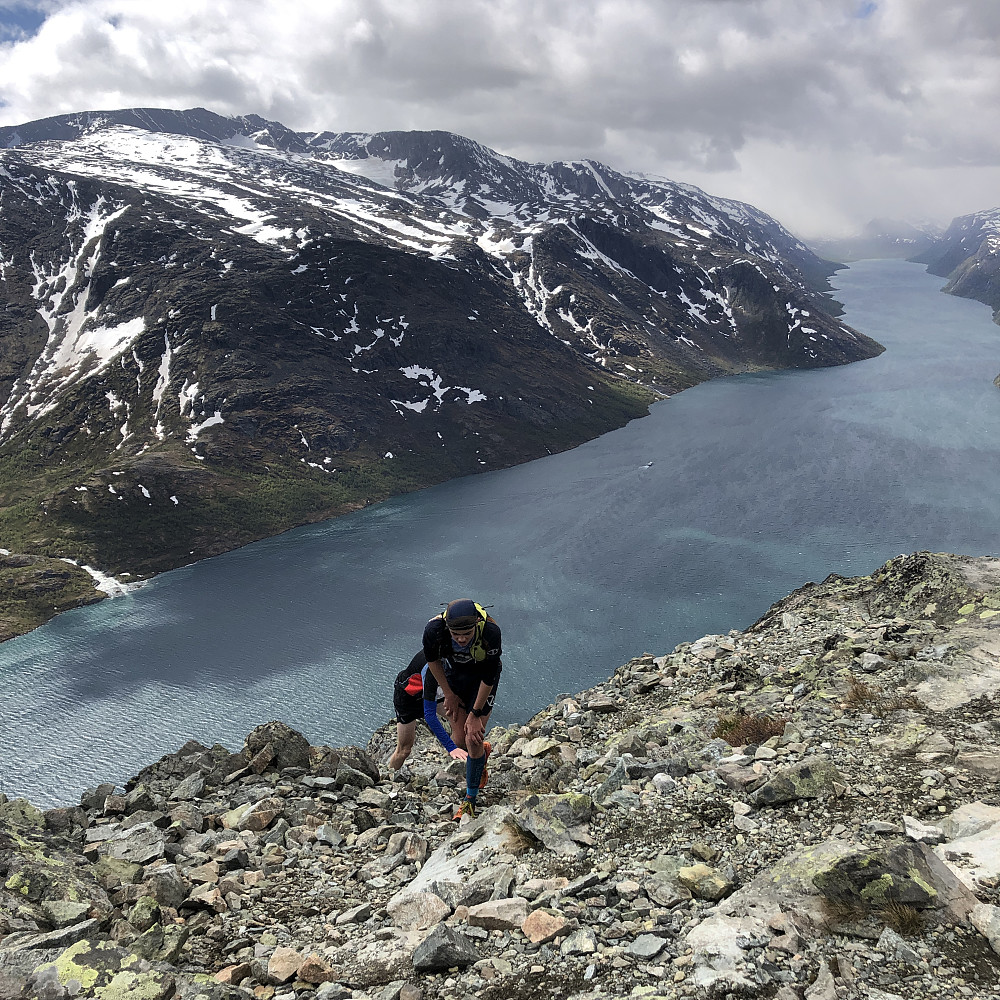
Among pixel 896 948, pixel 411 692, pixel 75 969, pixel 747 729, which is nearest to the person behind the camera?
pixel 896 948

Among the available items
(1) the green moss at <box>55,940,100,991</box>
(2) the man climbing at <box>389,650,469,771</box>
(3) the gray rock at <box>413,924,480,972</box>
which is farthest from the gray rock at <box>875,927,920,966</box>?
(2) the man climbing at <box>389,650,469,771</box>

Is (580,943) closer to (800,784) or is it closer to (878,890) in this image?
(878,890)

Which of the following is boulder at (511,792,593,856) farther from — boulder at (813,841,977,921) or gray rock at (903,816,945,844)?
gray rock at (903,816,945,844)

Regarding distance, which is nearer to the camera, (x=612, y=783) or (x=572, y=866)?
(x=572, y=866)

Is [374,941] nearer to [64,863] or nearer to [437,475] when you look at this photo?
[64,863]

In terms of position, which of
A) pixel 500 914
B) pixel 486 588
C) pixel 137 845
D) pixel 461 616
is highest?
pixel 461 616

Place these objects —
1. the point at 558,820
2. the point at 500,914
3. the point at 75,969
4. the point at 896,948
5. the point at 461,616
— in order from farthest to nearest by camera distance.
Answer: the point at 461,616 < the point at 558,820 < the point at 500,914 < the point at 75,969 < the point at 896,948

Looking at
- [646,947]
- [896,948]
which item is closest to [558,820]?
A: [646,947]
